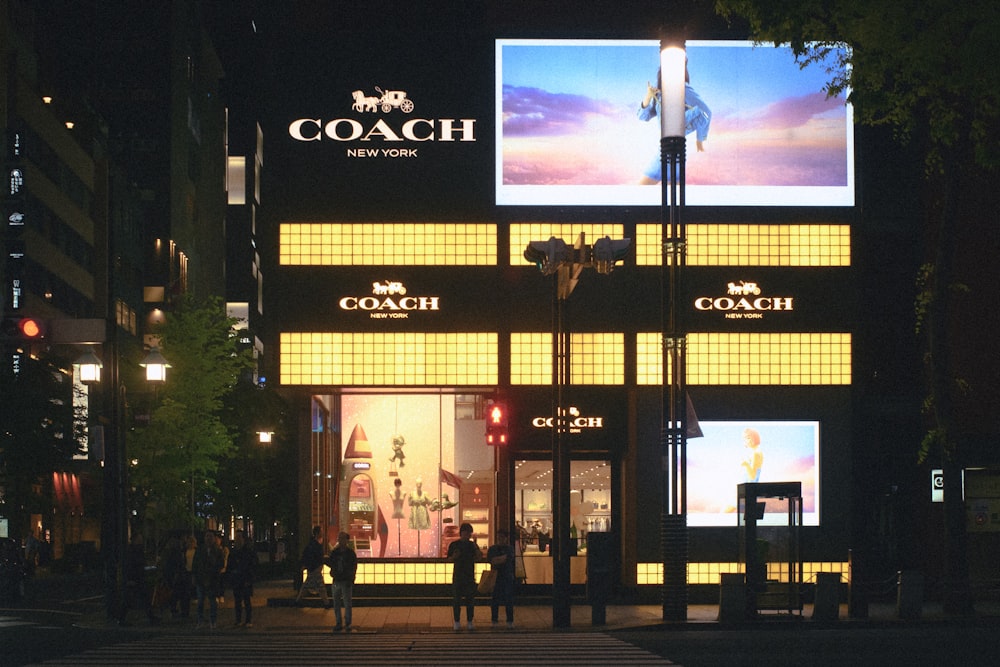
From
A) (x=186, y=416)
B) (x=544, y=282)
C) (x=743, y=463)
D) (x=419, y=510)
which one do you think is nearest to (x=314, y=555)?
(x=419, y=510)

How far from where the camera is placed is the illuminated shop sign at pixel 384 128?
106 ft

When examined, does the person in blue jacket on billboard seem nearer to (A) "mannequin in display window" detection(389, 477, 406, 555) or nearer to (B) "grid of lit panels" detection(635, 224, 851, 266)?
(B) "grid of lit panels" detection(635, 224, 851, 266)

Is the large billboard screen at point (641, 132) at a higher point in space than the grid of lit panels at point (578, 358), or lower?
higher

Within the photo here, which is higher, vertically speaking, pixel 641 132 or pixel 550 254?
pixel 641 132

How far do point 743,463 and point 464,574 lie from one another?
9108 millimetres

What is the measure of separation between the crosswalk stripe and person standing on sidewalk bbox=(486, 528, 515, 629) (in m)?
2.19

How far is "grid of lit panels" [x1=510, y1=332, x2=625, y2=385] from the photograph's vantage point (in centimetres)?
3231

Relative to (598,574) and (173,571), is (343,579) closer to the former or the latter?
(598,574)

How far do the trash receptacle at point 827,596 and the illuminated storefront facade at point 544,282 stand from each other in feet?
16.4

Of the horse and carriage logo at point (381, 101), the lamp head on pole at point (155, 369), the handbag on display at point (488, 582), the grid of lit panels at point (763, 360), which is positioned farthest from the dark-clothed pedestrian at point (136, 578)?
the grid of lit panels at point (763, 360)

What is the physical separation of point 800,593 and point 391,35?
1475 centimetres

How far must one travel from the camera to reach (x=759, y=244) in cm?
3256

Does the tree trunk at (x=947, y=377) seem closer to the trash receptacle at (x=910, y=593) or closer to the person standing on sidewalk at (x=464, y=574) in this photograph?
the trash receptacle at (x=910, y=593)

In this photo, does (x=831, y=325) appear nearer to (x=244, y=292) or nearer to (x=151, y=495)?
(x=151, y=495)
